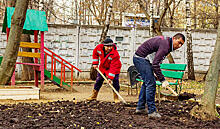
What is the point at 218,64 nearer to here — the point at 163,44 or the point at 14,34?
the point at 163,44

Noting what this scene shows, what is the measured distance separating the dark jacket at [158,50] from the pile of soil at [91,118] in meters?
0.83

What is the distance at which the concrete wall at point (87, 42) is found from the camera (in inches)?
570

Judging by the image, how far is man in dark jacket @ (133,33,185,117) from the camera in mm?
5062

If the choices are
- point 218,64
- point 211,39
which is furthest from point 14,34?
point 211,39

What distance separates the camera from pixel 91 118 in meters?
5.00

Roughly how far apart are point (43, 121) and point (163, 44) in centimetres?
233

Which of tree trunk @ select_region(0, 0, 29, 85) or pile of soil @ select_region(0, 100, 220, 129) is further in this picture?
tree trunk @ select_region(0, 0, 29, 85)

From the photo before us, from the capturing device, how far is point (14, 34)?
7.98 metres

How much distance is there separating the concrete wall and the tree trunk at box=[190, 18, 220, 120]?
9886 millimetres

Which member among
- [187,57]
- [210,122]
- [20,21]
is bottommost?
[210,122]

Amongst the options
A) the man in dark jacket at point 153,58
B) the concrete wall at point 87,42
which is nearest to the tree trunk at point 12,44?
the man in dark jacket at point 153,58

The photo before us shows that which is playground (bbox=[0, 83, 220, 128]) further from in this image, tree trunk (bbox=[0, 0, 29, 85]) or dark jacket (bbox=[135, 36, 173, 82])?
tree trunk (bbox=[0, 0, 29, 85])

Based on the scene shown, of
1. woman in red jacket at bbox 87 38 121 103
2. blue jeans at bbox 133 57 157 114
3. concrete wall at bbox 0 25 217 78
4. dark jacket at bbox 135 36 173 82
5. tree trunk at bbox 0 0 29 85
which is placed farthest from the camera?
concrete wall at bbox 0 25 217 78

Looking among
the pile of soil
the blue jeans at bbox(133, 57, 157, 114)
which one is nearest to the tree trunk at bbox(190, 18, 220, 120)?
the pile of soil
